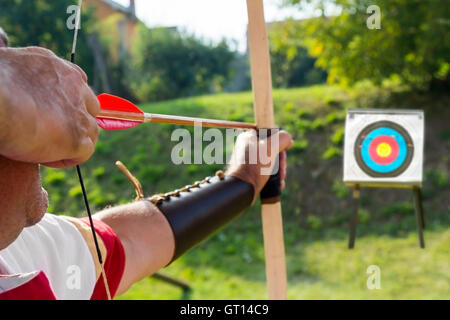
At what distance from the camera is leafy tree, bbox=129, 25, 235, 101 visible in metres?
9.58

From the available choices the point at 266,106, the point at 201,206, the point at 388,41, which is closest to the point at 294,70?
the point at 388,41

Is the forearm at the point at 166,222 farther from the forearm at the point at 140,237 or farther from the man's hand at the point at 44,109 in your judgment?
the man's hand at the point at 44,109

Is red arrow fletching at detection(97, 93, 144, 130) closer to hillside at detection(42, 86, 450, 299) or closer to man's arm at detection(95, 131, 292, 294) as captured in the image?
man's arm at detection(95, 131, 292, 294)

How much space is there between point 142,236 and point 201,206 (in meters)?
0.18

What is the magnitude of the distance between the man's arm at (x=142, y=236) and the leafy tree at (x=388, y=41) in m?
2.33

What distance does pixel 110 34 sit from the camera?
36.6 feet

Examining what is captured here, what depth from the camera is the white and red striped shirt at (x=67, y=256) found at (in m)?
0.84

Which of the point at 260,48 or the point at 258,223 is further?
the point at 258,223

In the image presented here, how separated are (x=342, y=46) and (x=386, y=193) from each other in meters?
1.53

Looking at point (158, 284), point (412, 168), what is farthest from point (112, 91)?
point (412, 168)

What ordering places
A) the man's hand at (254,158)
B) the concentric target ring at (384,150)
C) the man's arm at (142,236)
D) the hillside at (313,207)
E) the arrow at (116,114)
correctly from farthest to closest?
the hillside at (313,207), the concentric target ring at (384,150), the man's hand at (254,158), the man's arm at (142,236), the arrow at (116,114)

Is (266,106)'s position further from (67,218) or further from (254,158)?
(67,218)

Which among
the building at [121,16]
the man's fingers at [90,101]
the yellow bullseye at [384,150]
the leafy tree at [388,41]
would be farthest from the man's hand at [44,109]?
the building at [121,16]
